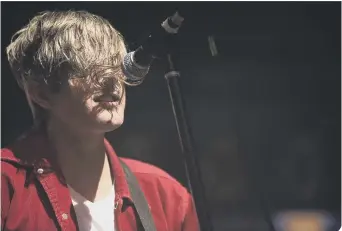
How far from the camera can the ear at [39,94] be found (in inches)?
34.4

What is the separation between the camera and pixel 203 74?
4.21 ft

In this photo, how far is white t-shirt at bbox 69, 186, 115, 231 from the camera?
840 mm

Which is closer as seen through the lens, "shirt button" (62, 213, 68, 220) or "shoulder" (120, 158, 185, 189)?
"shirt button" (62, 213, 68, 220)

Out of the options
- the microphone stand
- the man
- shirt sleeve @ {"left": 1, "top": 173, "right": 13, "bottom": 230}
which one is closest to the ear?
the man

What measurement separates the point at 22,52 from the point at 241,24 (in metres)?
0.57

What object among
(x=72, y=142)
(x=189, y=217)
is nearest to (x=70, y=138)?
(x=72, y=142)

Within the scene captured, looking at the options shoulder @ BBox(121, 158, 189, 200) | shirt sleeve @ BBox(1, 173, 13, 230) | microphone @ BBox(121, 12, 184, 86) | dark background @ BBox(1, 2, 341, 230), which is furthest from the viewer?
dark background @ BBox(1, 2, 341, 230)

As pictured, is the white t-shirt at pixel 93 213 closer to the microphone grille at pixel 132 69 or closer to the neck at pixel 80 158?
the neck at pixel 80 158

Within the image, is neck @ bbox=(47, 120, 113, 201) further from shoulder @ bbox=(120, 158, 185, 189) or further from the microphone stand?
the microphone stand

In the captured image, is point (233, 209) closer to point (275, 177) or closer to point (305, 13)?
point (275, 177)

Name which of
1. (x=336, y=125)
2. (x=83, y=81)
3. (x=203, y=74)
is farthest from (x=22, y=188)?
(x=336, y=125)

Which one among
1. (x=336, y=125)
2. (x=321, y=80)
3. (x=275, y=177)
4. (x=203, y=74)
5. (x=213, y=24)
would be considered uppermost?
(x=213, y=24)

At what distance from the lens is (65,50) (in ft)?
2.77

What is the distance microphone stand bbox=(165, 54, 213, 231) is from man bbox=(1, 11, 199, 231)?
10cm
